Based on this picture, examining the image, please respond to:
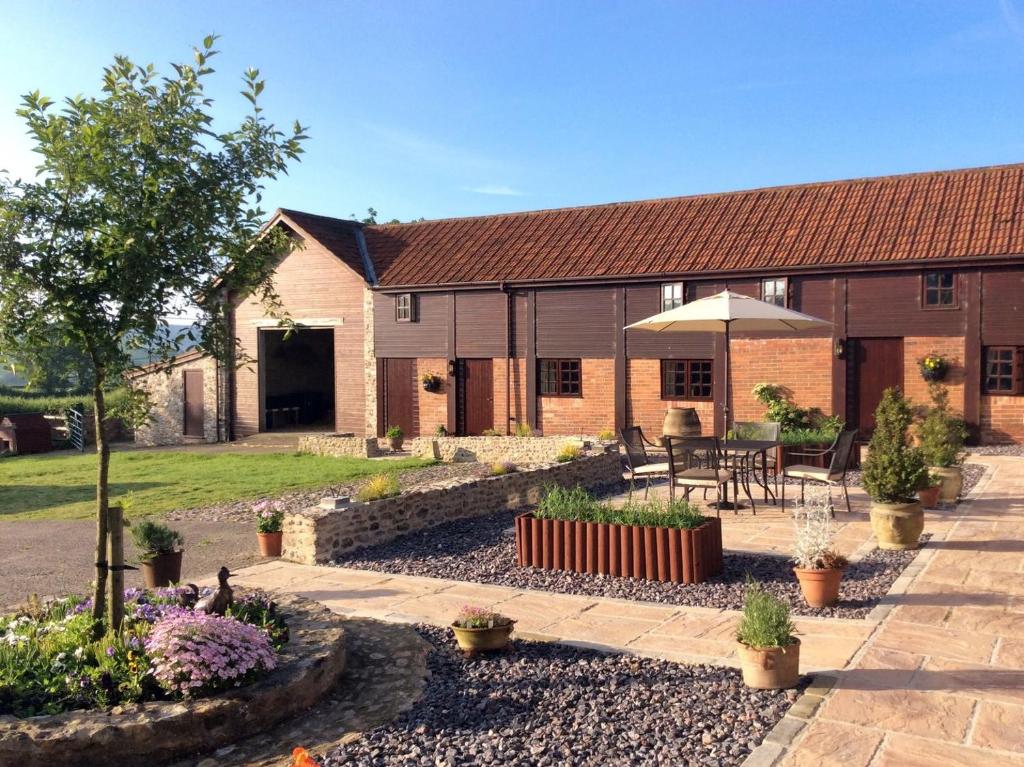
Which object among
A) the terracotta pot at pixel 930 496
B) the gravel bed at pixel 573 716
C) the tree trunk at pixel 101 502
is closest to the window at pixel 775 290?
the terracotta pot at pixel 930 496

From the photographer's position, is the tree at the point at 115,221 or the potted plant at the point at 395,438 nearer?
the tree at the point at 115,221

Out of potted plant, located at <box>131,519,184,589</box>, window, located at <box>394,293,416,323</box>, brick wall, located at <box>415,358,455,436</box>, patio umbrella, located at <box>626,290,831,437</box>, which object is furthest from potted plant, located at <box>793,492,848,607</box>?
window, located at <box>394,293,416,323</box>

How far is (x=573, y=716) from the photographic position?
4602 millimetres

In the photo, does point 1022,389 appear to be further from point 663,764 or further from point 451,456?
point 663,764

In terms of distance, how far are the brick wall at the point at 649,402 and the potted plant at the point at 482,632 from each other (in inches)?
576

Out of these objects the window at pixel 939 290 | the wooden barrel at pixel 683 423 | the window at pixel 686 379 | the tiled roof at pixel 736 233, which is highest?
the tiled roof at pixel 736 233

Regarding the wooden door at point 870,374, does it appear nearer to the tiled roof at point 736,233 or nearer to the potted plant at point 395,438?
the tiled roof at point 736,233

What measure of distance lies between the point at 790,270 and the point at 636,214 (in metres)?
5.65

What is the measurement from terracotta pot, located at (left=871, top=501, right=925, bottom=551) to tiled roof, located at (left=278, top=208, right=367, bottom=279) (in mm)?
18729

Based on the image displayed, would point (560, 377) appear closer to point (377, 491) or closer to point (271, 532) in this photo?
point (377, 491)

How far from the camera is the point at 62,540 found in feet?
35.1

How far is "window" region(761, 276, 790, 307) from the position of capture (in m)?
18.8

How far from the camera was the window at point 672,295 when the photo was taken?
20031 mm

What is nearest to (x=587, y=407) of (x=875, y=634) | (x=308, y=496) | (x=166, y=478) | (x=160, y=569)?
(x=308, y=496)
